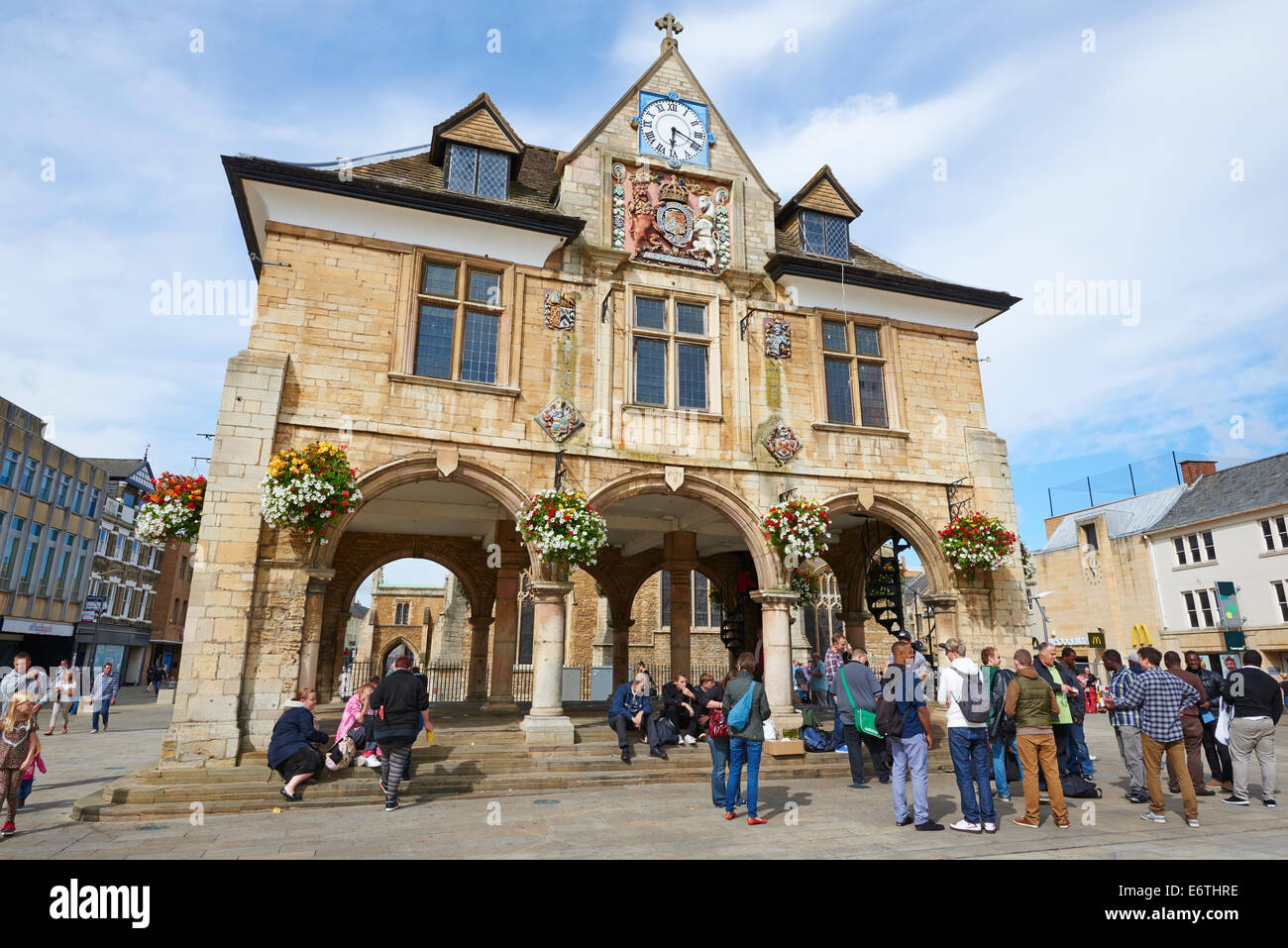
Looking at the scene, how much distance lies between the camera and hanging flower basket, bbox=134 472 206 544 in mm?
9617

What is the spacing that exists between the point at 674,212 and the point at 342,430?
7298 millimetres

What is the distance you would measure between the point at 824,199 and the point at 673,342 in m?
4.99

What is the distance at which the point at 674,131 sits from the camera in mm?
13789

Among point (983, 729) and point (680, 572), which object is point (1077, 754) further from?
point (680, 572)

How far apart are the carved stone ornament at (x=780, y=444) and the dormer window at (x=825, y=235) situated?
4091mm

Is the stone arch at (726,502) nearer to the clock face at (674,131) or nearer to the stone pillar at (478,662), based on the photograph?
the clock face at (674,131)

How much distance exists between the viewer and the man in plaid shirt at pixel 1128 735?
8328mm

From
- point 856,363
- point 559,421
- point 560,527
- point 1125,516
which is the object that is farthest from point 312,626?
point 1125,516

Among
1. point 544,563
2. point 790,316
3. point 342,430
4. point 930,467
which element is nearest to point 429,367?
point 342,430

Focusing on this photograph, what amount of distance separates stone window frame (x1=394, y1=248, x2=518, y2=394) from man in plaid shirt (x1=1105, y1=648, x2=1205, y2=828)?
9267mm

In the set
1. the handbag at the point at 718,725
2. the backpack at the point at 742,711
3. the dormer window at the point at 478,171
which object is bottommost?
the handbag at the point at 718,725

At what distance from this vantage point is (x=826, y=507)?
12.8m

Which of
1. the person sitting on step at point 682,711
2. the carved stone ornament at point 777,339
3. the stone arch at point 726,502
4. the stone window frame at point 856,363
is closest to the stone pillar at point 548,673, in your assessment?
the person sitting on step at point 682,711

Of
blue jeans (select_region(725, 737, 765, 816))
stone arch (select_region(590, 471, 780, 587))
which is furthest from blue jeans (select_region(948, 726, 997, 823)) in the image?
stone arch (select_region(590, 471, 780, 587))
